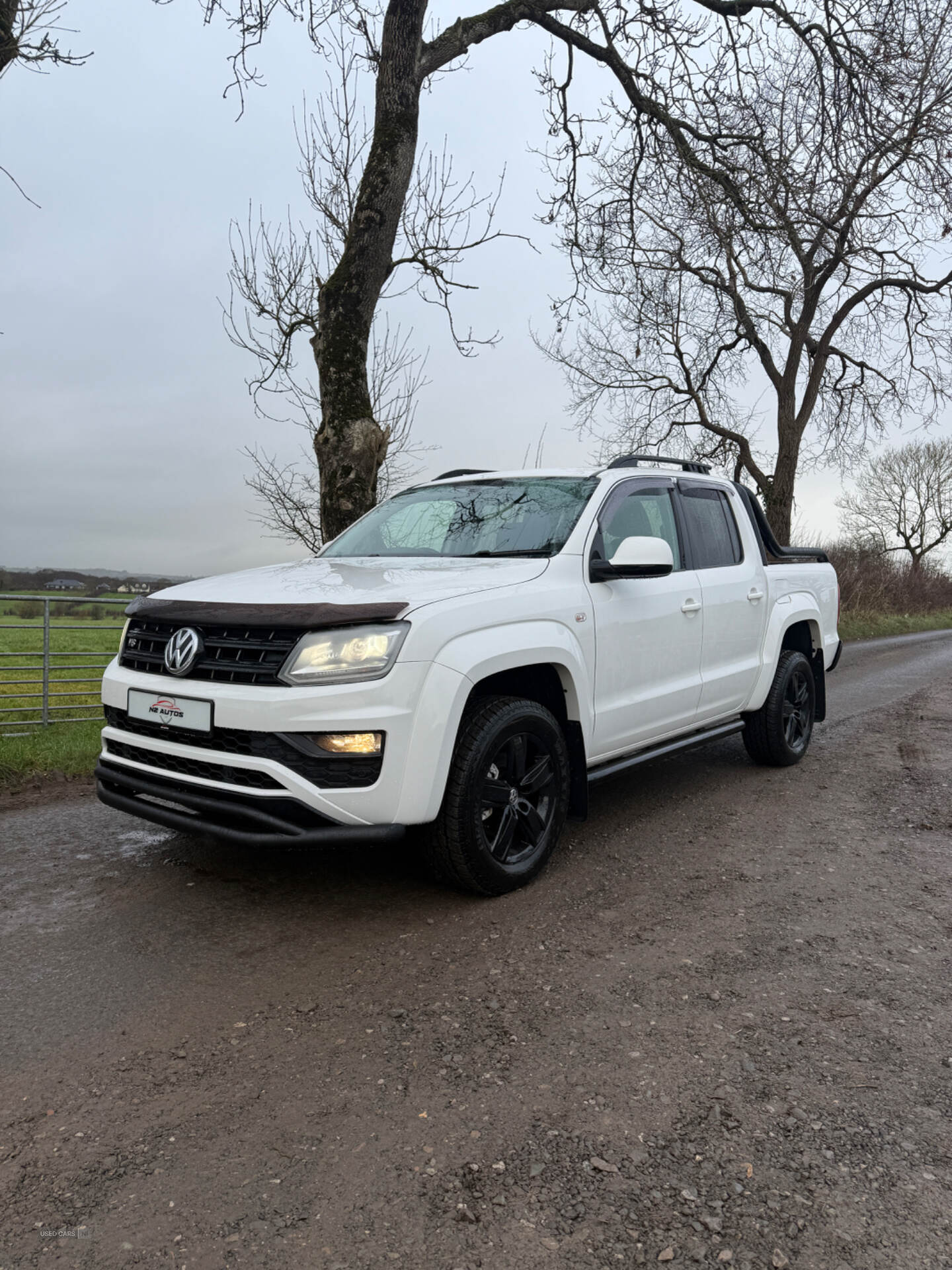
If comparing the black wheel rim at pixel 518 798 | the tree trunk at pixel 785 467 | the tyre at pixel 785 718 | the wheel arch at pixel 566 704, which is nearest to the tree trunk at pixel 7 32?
the wheel arch at pixel 566 704

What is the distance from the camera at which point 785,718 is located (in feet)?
20.3

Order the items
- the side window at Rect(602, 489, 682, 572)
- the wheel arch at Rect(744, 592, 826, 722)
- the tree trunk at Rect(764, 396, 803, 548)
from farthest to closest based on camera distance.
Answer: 1. the tree trunk at Rect(764, 396, 803, 548)
2. the wheel arch at Rect(744, 592, 826, 722)
3. the side window at Rect(602, 489, 682, 572)

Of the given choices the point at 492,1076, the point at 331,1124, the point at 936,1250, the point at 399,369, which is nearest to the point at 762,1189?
A: the point at 936,1250

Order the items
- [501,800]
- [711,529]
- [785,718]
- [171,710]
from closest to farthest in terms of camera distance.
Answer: [171,710] → [501,800] → [711,529] → [785,718]

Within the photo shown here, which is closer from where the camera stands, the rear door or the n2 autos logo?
the n2 autos logo

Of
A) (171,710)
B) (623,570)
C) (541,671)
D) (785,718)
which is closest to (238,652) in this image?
(171,710)

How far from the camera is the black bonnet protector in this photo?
10.8ft

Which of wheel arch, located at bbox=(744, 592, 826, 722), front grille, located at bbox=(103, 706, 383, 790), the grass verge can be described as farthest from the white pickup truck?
the grass verge

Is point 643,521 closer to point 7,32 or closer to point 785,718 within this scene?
point 785,718

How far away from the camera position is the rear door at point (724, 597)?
5203mm

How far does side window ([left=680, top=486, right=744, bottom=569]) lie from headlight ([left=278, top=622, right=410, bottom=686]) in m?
2.56

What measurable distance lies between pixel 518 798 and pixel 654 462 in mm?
2398

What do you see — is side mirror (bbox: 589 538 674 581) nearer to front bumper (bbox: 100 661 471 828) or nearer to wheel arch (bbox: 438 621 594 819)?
wheel arch (bbox: 438 621 594 819)

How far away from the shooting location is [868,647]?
17656mm
